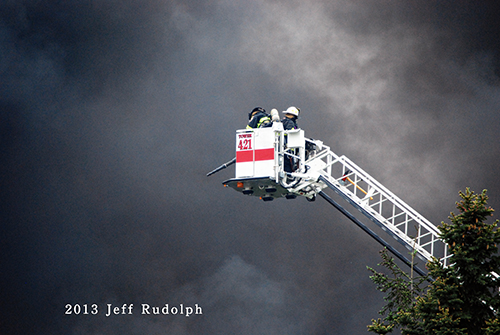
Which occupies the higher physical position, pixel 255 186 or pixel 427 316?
pixel 255 186

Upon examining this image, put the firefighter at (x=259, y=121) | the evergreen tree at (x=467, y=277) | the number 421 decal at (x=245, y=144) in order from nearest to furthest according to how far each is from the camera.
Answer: the evergreen tree at (x=467, y=277) < the number 421 decal at (x=245, y=144) < the firefighter at (x=259, y=121)

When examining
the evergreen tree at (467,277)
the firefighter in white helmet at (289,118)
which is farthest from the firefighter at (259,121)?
the evergreen tree at (467,277)

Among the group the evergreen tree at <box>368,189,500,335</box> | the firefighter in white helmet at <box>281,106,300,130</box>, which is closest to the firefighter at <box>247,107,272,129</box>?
the firefighter in white helmet at <box>281,106,300,130</box>

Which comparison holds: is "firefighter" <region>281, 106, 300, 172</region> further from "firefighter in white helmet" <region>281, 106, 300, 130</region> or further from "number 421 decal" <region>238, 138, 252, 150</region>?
"number 421 decal" <region>238, 138, 252, 150</region>

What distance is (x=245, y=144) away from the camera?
24047mm

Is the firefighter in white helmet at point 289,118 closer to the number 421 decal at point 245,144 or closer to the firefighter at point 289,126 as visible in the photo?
the firefighter at point 289,126

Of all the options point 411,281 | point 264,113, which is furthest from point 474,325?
point 264,113

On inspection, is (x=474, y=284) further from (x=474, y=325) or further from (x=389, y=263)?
(x=389, y=263)

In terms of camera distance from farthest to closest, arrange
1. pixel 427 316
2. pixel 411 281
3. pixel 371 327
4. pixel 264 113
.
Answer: pixel 264 113, pixel 411 281, pixel 371 327, pixel 427 316

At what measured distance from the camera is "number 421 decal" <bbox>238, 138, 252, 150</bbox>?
78.6 ft

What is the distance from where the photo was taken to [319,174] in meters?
24.0

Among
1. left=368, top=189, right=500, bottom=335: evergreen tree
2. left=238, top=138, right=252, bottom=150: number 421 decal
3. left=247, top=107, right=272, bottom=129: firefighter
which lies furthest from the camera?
left=247, top=107, right=272, bottom=129: firefighter

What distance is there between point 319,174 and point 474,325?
24.5 ft

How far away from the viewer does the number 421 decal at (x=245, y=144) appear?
24.0 metres
